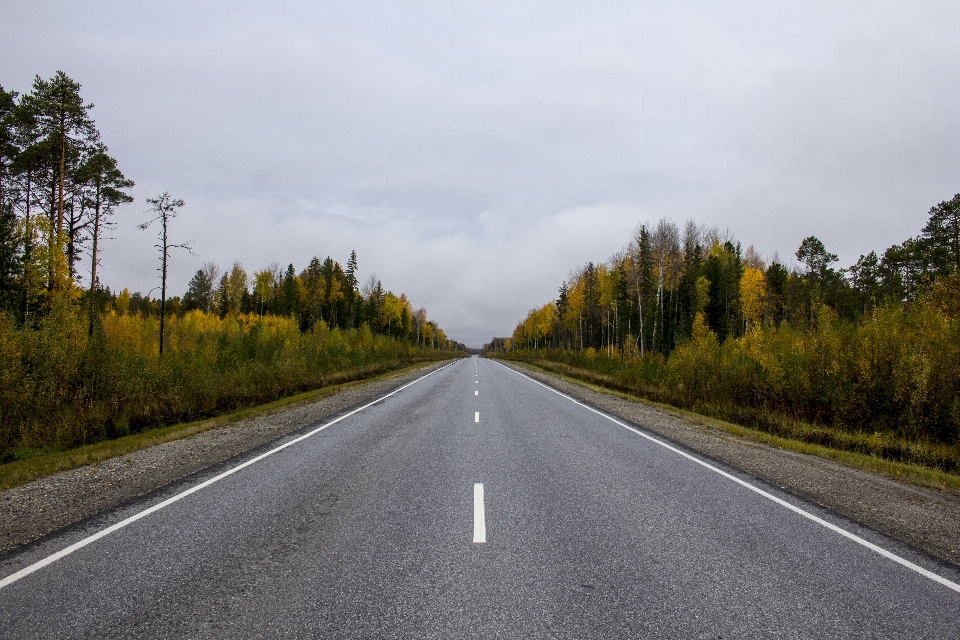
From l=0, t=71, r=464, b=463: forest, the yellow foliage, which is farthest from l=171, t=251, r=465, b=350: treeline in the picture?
the yellow foliage

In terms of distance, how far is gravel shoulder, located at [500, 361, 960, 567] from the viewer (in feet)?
17.1

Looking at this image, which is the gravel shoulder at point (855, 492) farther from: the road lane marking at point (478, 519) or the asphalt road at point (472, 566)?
the road lane marking at point (478, 519)

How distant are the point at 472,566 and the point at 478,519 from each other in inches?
45.7

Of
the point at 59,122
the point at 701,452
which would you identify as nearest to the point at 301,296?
the point at 59,122

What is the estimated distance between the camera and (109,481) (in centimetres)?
723

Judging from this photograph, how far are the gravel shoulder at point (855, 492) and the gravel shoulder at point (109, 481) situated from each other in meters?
9.54

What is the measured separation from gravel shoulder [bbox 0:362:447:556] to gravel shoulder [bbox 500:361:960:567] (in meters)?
9.54

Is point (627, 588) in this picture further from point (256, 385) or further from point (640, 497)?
point (256, 385)

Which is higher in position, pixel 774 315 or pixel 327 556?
pixel 774 315

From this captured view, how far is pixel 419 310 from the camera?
141 meters

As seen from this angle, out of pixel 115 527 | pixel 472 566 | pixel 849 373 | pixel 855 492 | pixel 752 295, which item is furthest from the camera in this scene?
pixel 752 295

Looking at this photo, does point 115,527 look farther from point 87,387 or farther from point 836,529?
point 87,387

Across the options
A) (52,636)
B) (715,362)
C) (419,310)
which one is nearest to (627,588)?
(52,636)

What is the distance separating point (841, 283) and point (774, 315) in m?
11.7
